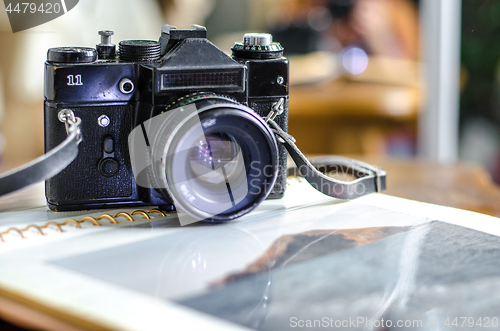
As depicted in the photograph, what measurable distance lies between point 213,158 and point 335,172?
0.20m

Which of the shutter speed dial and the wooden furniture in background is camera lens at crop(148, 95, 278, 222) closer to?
the shutter speed dial

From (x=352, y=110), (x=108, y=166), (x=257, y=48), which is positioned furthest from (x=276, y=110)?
(x=352, y=110)

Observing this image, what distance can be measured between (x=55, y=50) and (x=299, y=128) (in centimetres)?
92

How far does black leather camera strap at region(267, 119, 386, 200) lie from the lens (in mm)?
518

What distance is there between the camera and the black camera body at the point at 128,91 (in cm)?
47

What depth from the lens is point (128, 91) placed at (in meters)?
0.49

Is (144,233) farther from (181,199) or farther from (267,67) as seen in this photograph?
(267,67)

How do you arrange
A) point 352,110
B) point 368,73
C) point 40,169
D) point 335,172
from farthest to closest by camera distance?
point 368,73, point 352,110, point 335,172, point 40,169

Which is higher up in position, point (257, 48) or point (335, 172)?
point (257, 48)

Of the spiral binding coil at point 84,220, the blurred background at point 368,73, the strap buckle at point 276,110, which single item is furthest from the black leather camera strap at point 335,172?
the blurred background at point 368,73

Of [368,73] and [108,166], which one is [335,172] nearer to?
[108,166]

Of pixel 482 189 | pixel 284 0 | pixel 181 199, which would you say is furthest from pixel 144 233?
pixel 284 0

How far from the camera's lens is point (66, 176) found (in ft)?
1.61

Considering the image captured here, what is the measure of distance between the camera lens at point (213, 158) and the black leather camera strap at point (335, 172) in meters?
0.05
